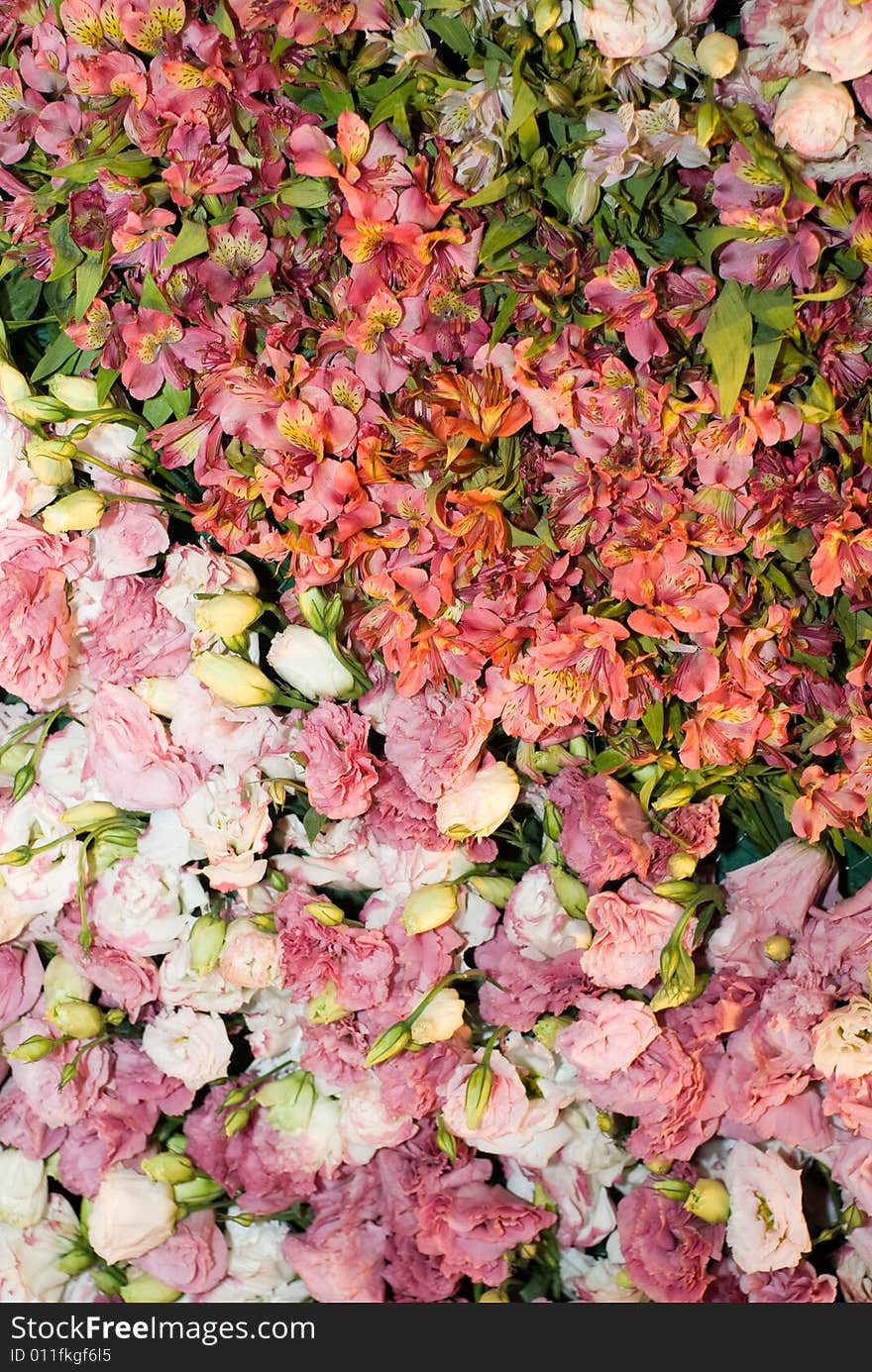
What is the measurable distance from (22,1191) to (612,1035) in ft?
1.78

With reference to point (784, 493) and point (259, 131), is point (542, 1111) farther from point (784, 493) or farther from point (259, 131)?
point (259, 131)

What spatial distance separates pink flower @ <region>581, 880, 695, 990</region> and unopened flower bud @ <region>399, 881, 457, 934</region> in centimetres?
11

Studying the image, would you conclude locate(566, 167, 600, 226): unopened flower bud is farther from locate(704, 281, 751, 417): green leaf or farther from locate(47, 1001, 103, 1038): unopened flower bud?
locate(47, 1001, 103, 1038): unopened flower bud

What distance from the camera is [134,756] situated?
1.00 m

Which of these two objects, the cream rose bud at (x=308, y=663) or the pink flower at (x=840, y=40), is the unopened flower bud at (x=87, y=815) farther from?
the pink flower at (x=840, y=40)

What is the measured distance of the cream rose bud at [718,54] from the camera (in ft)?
2.45

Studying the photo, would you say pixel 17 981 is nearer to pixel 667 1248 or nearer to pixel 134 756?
pixel 134 756

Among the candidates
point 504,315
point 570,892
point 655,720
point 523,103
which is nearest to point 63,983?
point 570,892

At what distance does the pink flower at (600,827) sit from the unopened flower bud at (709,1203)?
267 millimetres

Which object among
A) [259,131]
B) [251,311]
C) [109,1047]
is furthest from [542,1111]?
[259,131]

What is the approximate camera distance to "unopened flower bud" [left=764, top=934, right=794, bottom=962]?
985 mm

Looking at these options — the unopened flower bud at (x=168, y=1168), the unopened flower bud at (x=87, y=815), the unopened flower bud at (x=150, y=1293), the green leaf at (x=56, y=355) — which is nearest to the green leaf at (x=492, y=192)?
the green leaf at (x=56, y=355)
